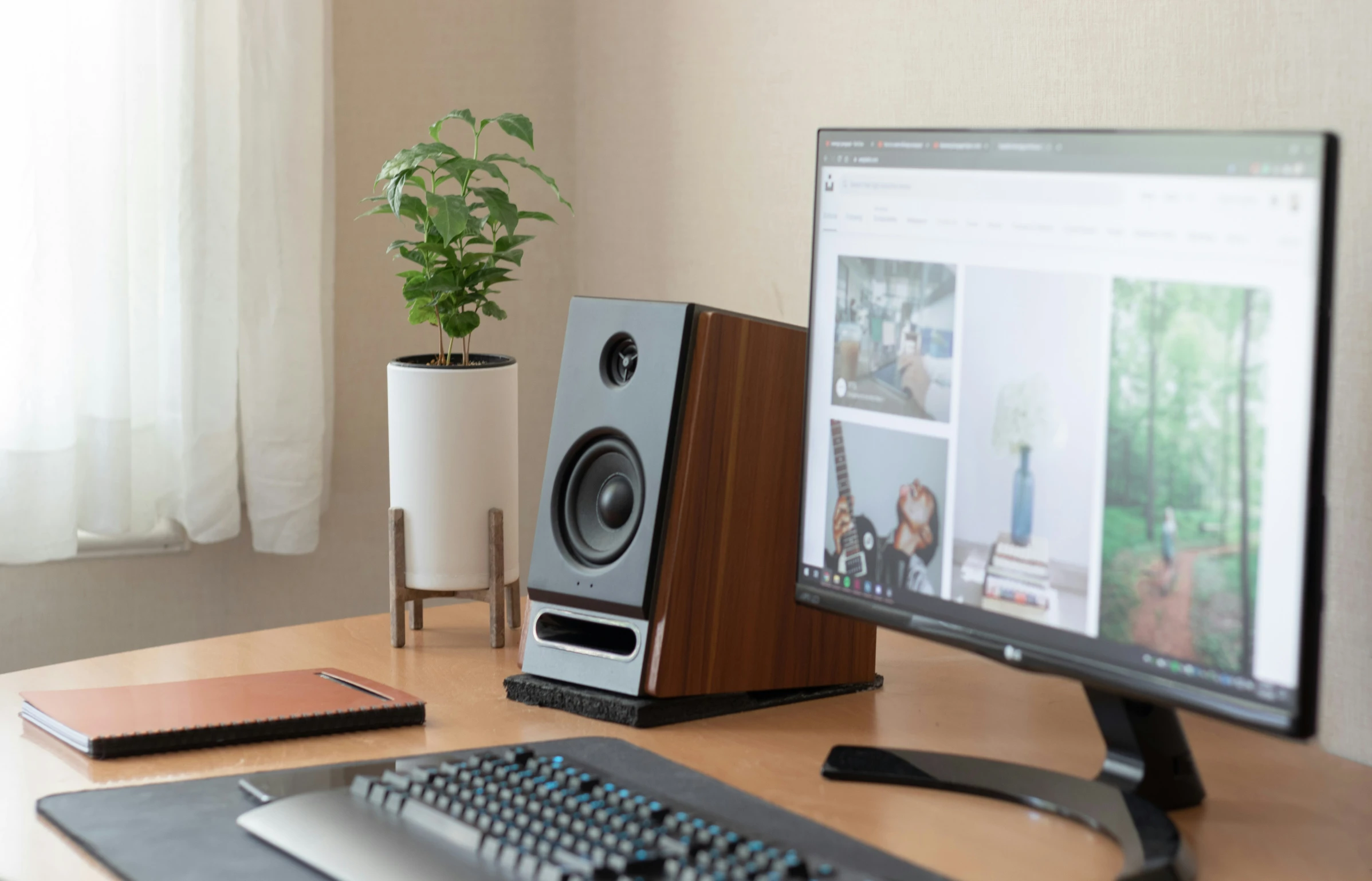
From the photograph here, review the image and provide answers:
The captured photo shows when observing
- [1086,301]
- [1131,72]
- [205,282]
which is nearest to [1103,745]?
[1086,301]

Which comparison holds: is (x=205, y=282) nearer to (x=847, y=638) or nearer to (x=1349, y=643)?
(x=847, y=638)

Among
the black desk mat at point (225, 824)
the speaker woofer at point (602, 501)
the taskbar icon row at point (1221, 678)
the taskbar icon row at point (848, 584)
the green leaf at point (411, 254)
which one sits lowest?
the black desk mat at point (225, 824)

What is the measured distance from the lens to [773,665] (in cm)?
114

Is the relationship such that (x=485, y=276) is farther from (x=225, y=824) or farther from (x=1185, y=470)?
(x=1185, y=470)

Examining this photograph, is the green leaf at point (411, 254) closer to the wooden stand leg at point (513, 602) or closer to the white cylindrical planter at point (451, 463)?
the white cylindrical planter at point (451, 463)

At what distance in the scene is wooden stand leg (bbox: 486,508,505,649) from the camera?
133 cm

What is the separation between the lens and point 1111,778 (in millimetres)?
902

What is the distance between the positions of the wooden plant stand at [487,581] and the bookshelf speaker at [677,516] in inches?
6.0

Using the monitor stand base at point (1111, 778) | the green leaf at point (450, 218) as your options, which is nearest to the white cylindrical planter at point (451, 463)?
the green leaf at point (450, 218)

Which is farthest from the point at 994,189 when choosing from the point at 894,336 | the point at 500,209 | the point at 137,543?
the point at 137,543

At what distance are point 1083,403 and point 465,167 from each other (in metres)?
0.72

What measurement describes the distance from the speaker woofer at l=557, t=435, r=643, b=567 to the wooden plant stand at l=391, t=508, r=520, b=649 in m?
0.17

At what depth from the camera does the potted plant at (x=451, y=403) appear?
1.30 meters

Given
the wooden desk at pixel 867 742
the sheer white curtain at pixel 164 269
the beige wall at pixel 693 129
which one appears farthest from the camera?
the sheer white curtain at pixel 164 269
